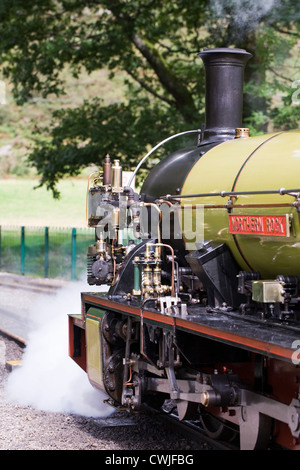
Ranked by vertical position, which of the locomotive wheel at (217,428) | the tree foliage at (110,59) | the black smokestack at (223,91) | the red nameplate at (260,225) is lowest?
the locomotive wheel at (217,428)

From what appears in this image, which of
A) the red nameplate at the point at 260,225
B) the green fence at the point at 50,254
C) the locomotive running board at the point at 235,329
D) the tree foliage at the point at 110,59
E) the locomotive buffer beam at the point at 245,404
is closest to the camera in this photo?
the locomotive running board at the point at 235,329

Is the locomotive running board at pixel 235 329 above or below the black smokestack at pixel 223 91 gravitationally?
below

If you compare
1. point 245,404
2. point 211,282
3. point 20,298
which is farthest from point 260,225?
point 20,298

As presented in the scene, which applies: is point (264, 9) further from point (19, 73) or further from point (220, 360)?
point (220, 360)

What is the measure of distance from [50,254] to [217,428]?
15.9 metres

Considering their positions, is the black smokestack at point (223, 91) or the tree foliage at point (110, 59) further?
the tree foliage at point (110, 59)

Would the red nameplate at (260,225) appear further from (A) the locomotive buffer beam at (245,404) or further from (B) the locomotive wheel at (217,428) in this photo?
(B) the locomotive wheel at (217,428)

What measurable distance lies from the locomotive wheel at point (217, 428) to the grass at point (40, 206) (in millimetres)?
29932

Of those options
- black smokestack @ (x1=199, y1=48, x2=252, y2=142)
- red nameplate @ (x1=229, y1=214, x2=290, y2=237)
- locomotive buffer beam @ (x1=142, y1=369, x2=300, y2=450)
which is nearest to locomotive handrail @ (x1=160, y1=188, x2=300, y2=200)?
red nameplate @ (x1=229, y1=214, x2=290, y2=237)

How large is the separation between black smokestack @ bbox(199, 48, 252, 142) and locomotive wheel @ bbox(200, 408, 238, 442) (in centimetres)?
237

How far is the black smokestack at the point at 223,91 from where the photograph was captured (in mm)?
6561

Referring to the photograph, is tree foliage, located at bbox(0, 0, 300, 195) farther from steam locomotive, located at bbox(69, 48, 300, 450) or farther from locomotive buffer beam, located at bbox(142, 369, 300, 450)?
locomotive buffer beam, located at bbox(142, 369, 300, 450)

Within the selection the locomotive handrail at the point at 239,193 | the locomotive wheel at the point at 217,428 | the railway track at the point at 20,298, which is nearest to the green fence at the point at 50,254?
the railway track at the point at 20,298

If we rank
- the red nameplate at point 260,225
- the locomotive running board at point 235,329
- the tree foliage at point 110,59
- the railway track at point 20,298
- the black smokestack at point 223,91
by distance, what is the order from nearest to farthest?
the locomotive running board at point 235,329
the red nameplate at point 260,225
the black smokestack at point 223,91
the railway track at point 20,298
the tree foliage at point 110,59
